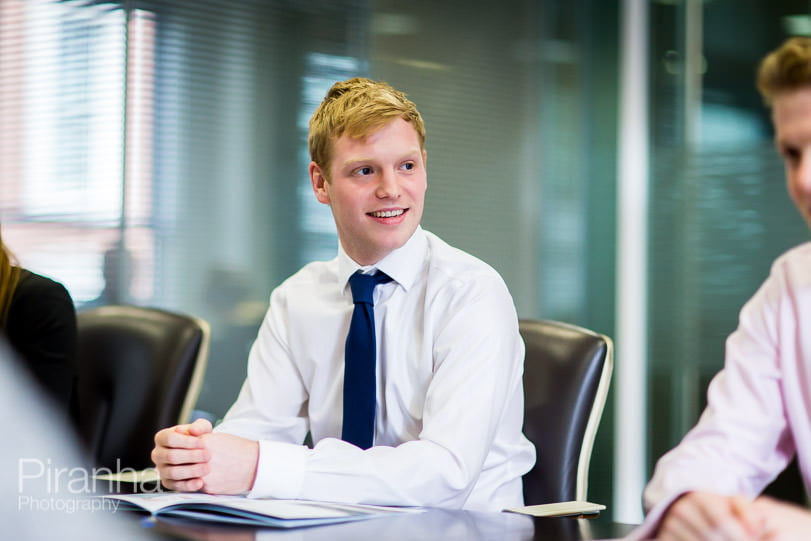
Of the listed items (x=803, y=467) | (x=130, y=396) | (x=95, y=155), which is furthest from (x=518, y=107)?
(x=803, y=467)

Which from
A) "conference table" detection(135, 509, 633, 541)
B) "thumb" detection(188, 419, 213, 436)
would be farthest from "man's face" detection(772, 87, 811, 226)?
"thumb" detection(188, 419, 213, 436)

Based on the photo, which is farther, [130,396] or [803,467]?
[130,396]

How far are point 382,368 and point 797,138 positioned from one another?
0.88 m

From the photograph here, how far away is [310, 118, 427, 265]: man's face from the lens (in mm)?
1696

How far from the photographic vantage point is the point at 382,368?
5.47 feet

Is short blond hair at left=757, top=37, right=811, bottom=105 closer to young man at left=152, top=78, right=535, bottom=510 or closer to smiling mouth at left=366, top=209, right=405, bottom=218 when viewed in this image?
young man at left=152, top=78, right=535, bottom=510

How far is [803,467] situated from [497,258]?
3016mm

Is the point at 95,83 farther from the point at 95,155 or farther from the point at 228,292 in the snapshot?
the point at 228,292

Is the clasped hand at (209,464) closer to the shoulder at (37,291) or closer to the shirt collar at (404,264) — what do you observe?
the shirt collar at (404,264)

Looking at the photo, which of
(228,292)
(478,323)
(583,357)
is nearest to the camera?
(478,323)

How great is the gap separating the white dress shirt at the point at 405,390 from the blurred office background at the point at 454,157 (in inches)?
61.9

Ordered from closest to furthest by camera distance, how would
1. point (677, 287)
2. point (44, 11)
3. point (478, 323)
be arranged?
point (478, 323), point (44, 11), point (677, 287)

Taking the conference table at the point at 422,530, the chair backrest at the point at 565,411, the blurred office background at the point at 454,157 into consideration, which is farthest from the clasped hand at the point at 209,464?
the blurred office background at the point at 454,157

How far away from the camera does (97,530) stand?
1.08 metres
